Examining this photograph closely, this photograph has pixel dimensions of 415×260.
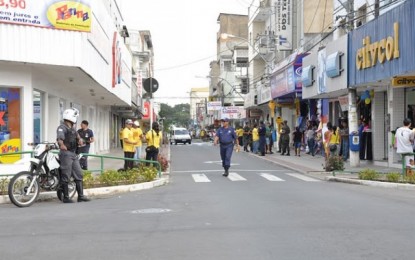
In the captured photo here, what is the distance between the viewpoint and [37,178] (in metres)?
10.9

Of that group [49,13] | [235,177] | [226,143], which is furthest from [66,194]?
[226,143]

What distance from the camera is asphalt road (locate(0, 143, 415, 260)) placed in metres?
6.44

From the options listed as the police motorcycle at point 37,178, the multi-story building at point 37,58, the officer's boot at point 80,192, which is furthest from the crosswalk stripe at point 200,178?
the police motorcycle at point 37,178

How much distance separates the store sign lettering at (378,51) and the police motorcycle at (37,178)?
10.8 m

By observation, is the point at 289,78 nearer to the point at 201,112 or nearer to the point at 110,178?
the point at 110,178

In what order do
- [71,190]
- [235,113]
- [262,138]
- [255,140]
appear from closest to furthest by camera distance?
[71,190]
[262,138]
[255,140]
[235,113]

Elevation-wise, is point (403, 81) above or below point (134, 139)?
above

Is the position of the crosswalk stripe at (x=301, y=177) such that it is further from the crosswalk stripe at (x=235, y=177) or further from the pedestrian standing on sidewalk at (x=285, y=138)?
the pedestrian standing on sidewalk at (x=285, y=138)

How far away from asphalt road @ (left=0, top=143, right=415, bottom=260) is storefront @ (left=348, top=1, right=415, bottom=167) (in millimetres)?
5291

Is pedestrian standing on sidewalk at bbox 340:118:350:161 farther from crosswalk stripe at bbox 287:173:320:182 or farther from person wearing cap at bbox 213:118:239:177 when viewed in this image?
person wearing cap at bbox 213:118:239:177

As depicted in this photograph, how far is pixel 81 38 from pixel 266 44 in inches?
1046

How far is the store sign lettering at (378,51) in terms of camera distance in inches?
661

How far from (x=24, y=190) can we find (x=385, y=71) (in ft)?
39.0

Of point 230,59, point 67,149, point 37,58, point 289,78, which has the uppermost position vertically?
point 230,59
